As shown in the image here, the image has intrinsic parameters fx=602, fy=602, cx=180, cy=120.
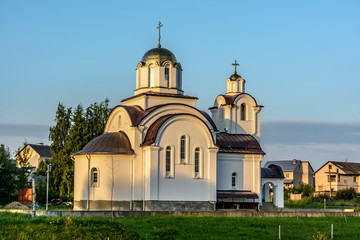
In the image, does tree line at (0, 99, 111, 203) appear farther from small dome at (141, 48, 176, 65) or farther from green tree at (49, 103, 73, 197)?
small dome at (141, 48, 176, 65)

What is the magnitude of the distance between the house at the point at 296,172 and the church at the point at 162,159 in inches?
1983

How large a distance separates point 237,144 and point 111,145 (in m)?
10.4

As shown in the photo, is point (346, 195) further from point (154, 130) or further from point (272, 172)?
point (154, 130)

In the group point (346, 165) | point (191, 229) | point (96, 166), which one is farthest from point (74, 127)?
point (346, 165)

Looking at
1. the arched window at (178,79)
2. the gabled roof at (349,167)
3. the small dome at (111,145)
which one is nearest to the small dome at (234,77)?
the arched window at (178,79)

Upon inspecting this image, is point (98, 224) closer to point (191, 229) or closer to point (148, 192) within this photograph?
point (191, 229)

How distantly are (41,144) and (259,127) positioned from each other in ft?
222

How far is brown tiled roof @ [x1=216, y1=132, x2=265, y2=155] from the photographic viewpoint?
4634 centimetres

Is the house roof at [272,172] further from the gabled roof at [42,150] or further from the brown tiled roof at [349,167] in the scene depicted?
the gabled roof at [42,150]

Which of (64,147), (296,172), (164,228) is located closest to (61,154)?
(64,147)

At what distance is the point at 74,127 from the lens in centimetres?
5678

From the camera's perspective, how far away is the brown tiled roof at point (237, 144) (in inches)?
1825

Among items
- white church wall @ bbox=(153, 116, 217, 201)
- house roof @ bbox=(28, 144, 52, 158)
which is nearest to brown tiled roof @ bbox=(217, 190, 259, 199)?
white church wall @ bbox=(153, 116, 217, 201)

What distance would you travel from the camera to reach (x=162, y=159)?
41.7 m
